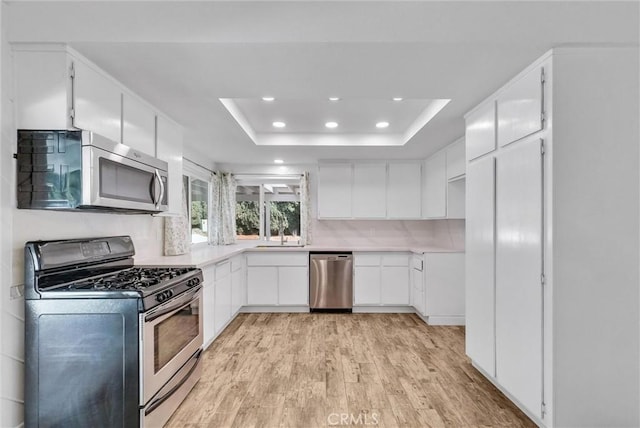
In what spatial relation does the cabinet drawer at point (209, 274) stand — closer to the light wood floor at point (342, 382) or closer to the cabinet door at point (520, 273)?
the light wood floor at point (342, 382)

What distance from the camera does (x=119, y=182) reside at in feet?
6.82

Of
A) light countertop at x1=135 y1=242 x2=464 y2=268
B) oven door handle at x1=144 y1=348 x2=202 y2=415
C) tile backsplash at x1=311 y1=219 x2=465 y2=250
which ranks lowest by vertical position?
oven door handle at x1=144 y1=348 x2=202 y2=415

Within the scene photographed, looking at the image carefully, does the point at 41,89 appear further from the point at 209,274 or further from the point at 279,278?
the point at 279,278

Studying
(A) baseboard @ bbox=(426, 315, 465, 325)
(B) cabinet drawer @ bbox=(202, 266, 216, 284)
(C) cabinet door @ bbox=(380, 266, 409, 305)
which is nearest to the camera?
(B) cabinet drawer @ bbox=(202, 266, 216, 284)

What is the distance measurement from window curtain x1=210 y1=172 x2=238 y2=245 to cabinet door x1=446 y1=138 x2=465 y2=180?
3.15 meters

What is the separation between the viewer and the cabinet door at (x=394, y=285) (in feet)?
15.4

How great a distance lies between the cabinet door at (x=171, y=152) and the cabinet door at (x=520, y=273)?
255cm

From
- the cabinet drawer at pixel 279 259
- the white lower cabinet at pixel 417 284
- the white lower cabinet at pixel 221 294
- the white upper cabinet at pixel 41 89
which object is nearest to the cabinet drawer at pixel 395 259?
the white lower cabinet at pixel 417 284

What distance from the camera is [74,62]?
6.07 feet

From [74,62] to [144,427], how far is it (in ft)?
6.54

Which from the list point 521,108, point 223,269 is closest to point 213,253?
point 223,269

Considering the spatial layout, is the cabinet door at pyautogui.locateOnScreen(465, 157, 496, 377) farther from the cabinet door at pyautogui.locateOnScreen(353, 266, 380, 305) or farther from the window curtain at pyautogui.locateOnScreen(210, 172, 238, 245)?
the window curtain at pyautogui.locateOnScreen(210, 172, 238, 245)

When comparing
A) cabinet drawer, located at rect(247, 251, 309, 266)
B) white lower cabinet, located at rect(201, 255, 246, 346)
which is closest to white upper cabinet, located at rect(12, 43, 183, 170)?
white lower cabinet, located at rect(201, 255, 246, 346)

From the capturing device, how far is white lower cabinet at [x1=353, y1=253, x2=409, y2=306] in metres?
4.69
